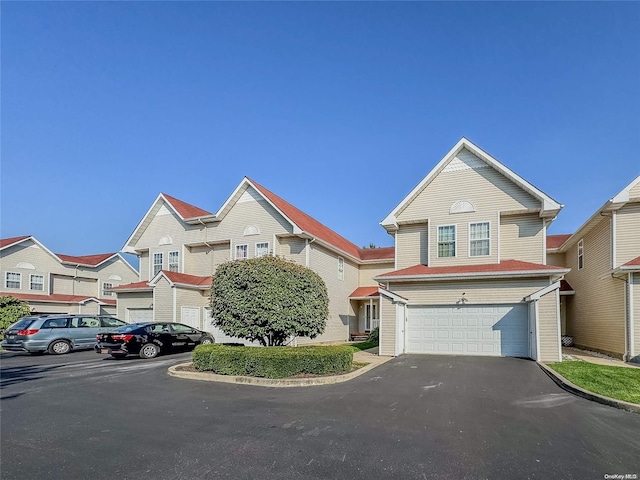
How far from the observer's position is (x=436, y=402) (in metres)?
8.42

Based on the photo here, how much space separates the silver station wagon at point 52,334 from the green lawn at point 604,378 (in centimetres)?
2015

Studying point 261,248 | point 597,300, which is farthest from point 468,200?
point 261,248

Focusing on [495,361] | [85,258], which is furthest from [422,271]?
[85,258]

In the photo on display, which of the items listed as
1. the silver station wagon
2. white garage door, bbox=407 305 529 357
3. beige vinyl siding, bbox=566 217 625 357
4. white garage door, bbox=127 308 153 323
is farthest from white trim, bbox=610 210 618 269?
white garage door, bbox=127 308 153 323

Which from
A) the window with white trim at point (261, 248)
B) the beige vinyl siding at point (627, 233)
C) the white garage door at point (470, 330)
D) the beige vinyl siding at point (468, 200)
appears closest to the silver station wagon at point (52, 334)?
the window with white trim at point (261, 248)

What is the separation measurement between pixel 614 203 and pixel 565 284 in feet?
27.7

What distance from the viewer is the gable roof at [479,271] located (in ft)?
50.1

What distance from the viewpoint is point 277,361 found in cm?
1100

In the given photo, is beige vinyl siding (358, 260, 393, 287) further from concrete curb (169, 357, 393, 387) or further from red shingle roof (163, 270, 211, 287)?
concrete curb (169, 357, 393, 387)

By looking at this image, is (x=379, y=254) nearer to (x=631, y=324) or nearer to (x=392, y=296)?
(x=392, y=296)

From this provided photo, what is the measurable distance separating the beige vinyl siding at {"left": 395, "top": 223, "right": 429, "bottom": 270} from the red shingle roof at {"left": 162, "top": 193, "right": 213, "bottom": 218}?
13.2 metres

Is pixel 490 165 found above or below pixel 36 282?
above

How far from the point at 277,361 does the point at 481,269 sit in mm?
9889

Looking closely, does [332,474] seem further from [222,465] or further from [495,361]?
[495,361]
